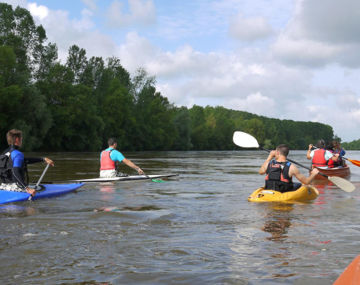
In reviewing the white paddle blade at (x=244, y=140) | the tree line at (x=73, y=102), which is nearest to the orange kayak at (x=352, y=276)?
the white paddle blade at (x=244, y=140)

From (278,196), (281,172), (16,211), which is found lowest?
(16,211)

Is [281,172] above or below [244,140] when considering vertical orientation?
below

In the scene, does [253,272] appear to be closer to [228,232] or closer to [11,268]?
[228,232]

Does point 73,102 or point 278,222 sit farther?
point 73,102

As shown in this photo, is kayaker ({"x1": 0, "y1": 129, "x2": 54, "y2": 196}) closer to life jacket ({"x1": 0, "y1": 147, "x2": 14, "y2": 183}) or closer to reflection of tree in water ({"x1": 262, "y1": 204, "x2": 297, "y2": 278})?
life jacket ({"x1": 0, "y1": 147, "x2": 14, "y2": 183})

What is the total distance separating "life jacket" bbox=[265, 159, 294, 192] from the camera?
8.36m

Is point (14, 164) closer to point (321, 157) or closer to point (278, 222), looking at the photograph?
point (278, 222)

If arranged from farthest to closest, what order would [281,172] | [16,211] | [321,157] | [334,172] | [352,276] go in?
[334,172] < [321,157] < [281,172] < [16,211] < [352,276]

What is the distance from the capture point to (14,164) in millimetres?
7621

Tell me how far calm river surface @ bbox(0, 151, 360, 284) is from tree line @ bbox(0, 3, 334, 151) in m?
34.3

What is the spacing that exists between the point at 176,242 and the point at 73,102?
49411 mm

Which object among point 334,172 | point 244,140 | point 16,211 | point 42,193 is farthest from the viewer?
point 334,172

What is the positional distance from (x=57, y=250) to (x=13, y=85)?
37429mm

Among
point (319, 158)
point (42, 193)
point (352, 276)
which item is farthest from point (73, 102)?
point (352, 276)
